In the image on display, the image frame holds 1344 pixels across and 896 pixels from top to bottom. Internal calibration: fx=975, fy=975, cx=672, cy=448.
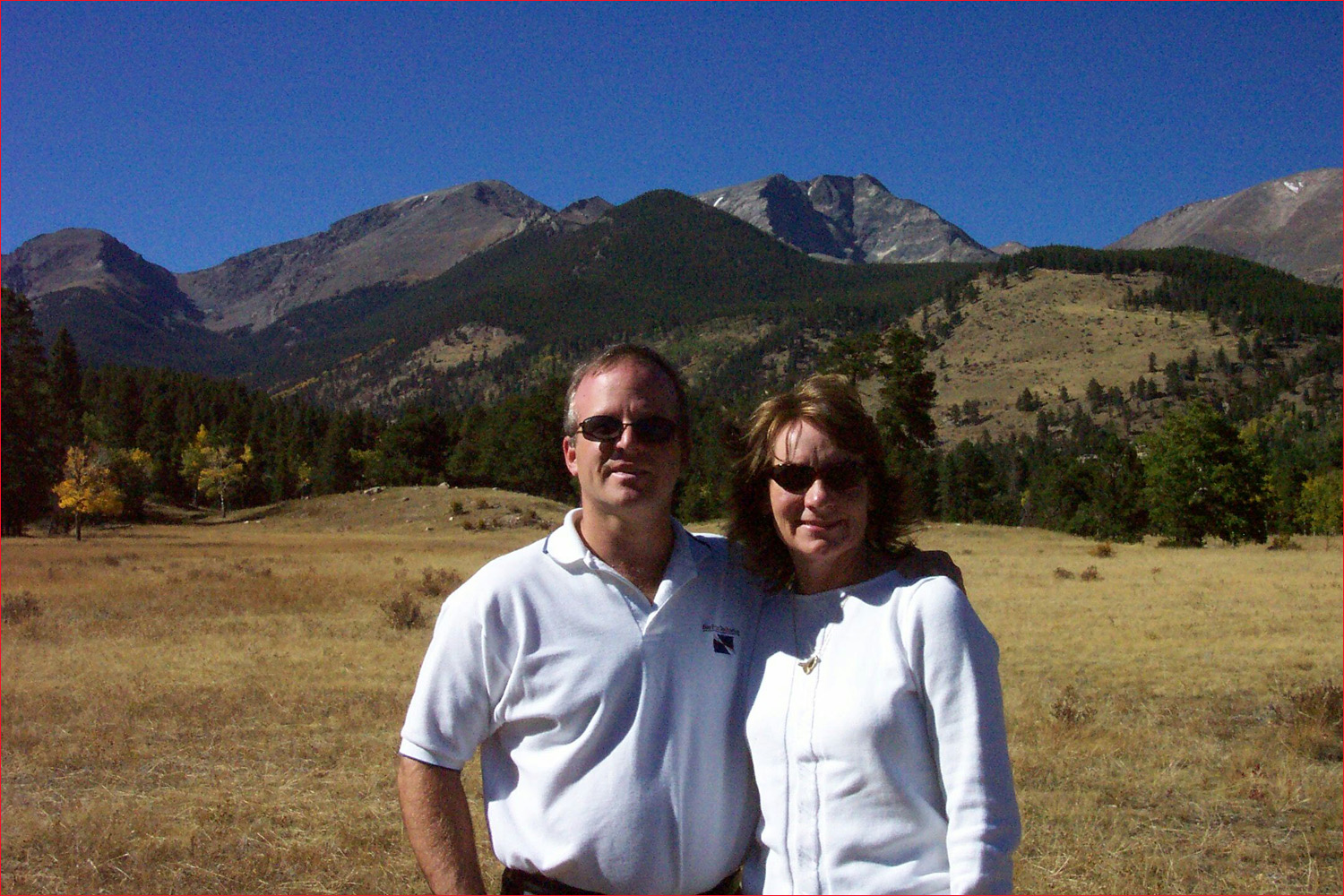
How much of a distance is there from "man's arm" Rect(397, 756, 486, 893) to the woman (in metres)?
0.82

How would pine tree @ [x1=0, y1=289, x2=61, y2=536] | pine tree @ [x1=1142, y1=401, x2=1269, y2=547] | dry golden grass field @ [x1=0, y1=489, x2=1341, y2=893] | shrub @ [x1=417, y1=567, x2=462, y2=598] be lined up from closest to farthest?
dry golden grass field @ [x1=0, y1=489, x2=1341, y2=893]
shrub @ [x1=417, y1=567, x2=462, y2=598]
pine tree @ [x1=0, y1=289, x2=61, y2=536]
pine tree @ [x1=1142, y1=401, x2=1269, y2=547]

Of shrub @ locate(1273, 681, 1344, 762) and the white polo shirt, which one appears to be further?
shrub @ locate(1273, 681, 1344, 762)

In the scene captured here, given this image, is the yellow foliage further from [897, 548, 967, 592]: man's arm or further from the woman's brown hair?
[897, 548, 967, 592]: man's arm

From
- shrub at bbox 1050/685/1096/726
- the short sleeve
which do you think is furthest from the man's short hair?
shrub at bbox 1050/685/1096/726

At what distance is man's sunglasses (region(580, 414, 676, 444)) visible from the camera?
3008 millimetres

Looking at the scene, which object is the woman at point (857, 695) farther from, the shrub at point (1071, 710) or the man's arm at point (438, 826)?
the shrub at point (1071, 710)

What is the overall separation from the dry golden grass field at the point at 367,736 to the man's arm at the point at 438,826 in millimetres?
3792

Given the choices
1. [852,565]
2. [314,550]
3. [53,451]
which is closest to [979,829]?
[852,565]

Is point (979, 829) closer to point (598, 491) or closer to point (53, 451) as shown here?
point (598, 491)

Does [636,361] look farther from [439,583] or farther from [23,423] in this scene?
[23,423]

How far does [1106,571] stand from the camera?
28203 millimetres

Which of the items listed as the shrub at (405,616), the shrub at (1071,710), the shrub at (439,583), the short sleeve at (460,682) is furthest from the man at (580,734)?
the shrub at (439,583)

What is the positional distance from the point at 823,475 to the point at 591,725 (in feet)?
3.20

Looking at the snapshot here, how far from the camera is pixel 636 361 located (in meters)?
3.13
